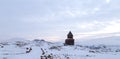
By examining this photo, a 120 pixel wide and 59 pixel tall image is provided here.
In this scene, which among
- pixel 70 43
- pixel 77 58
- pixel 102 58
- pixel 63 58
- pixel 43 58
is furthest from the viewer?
pixel 70 43

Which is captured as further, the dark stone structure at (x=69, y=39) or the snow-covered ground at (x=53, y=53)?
the dark stone structure at (x=69, y=39)

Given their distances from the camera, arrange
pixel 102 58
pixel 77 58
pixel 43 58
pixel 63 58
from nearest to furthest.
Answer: pixel 43 58, pixel 63 58, pixel 77 58, pixel 102 58

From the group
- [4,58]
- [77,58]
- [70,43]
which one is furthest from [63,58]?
[70,43]

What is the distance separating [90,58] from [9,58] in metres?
13.0

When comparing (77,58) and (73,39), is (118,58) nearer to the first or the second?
(77,58)

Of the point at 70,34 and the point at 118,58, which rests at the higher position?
the point at 70,34

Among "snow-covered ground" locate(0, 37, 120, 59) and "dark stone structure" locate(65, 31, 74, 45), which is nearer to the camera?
"snow-covered ground" locate(0, 37, 120, 59)

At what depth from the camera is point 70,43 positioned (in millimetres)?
94562

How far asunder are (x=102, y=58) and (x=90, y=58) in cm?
456

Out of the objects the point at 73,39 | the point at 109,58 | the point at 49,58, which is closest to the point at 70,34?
the point at 73,39

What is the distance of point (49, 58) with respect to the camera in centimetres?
3619

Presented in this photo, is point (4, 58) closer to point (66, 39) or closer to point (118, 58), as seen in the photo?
point (118, 58)

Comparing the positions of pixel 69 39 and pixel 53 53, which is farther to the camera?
pixel 69 39

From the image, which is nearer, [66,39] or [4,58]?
[4,58]
